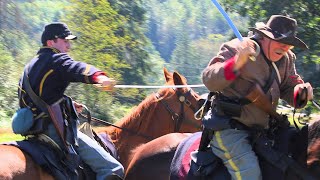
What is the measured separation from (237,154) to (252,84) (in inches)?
26.4

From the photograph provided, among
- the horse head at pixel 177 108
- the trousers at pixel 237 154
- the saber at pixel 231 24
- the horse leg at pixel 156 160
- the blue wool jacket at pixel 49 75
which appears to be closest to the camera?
the saber at pixel 231 24

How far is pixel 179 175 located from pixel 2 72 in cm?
2291

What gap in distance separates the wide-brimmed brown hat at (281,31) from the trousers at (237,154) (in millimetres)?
939

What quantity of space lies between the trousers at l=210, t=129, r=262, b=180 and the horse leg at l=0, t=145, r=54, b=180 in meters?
2.03

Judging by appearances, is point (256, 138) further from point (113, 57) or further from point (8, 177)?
point (113, 57)

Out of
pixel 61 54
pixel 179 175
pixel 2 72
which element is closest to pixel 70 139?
pixel 61 54

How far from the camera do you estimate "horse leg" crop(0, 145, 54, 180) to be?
6145 mm

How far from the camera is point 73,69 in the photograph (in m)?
6.43

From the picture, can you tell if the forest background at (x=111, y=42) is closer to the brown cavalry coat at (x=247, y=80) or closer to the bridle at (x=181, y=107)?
the bridle at (x=181, y=107)

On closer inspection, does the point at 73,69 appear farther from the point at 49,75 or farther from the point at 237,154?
the point at 237,154

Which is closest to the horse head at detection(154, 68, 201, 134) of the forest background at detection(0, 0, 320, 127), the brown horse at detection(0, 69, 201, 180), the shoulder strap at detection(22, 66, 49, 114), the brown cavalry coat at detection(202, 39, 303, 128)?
the brown horse at detection(0, 69, 201, 180)

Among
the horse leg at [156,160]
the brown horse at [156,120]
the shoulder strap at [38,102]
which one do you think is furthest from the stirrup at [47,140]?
the brown horse at [156,120]

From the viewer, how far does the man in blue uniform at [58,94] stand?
6637 mm

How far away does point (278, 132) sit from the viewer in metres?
5.68
